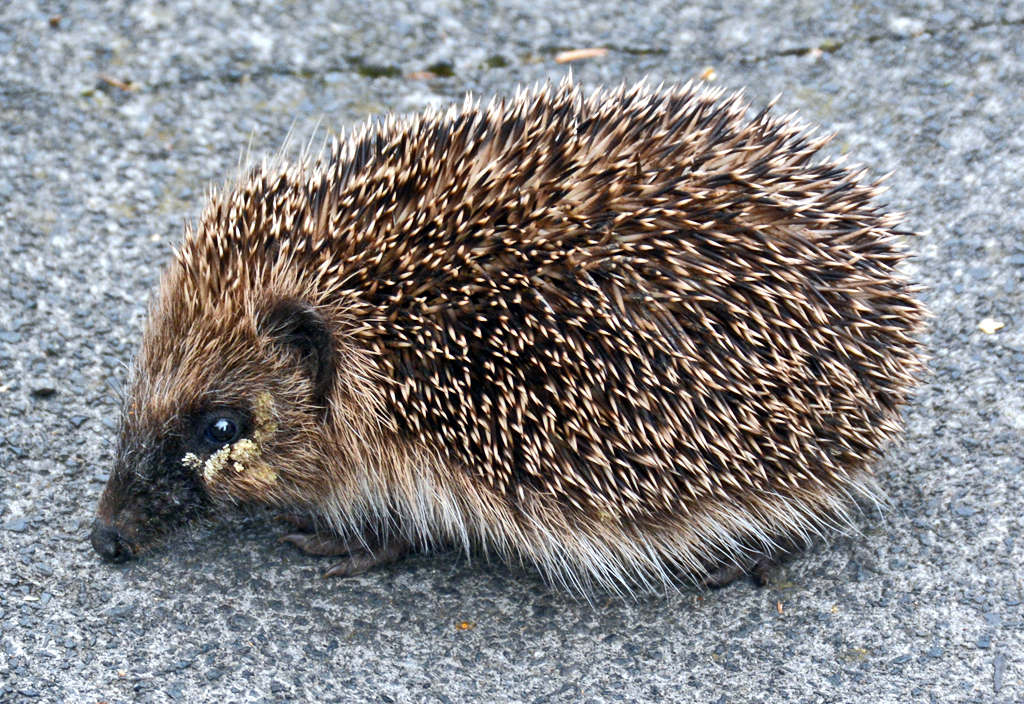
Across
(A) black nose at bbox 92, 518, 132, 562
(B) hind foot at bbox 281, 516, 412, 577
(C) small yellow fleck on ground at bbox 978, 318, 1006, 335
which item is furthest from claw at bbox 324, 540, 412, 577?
(C) small yellow fleck on ground at bbox 978, 318, 1006, 335

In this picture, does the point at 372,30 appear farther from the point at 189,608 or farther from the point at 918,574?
the point at 918,574

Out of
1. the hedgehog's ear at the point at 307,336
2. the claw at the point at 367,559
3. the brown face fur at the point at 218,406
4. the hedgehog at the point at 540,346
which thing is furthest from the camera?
the claw at the point at 367,559

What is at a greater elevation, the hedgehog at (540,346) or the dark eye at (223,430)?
the hedgehog at (540,346)

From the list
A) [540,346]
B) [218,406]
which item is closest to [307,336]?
[218,406]

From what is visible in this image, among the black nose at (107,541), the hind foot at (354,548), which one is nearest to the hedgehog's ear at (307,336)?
the hind foot at (354,548)

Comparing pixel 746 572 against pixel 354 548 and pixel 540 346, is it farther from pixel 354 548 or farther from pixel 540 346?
pixel 354 548

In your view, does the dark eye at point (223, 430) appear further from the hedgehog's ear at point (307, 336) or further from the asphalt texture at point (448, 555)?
the asphalt texture at point (448, 555)
